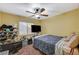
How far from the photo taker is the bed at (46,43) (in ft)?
5.10

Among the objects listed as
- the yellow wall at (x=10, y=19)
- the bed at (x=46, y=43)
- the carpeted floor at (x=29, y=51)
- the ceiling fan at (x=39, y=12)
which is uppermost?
the ceiling fan at (x=39, y=12)

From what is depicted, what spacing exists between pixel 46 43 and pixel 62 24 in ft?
1.18

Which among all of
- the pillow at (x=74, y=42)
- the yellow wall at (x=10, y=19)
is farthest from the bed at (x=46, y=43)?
the yellow wall at (x=10, y=19)

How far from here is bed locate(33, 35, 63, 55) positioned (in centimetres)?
155

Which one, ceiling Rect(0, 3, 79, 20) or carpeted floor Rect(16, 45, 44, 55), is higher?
ceiling Rect(0, 3, 79, 20)

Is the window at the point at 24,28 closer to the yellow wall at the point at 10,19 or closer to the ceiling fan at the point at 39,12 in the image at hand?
the yellow wall at the point at 10,19

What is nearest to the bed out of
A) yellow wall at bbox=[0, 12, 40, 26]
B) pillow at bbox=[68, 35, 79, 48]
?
pillow at bbox=[68, 35, 79, 48]

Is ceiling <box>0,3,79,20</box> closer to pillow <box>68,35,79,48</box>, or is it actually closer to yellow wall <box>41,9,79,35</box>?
yellow wall <box>41,9,79,35</box>

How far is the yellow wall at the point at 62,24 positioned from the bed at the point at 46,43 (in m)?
0.08

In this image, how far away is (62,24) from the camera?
1.60 meters

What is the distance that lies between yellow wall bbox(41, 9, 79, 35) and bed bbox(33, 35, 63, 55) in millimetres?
75

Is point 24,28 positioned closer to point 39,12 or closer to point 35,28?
point 35,28
